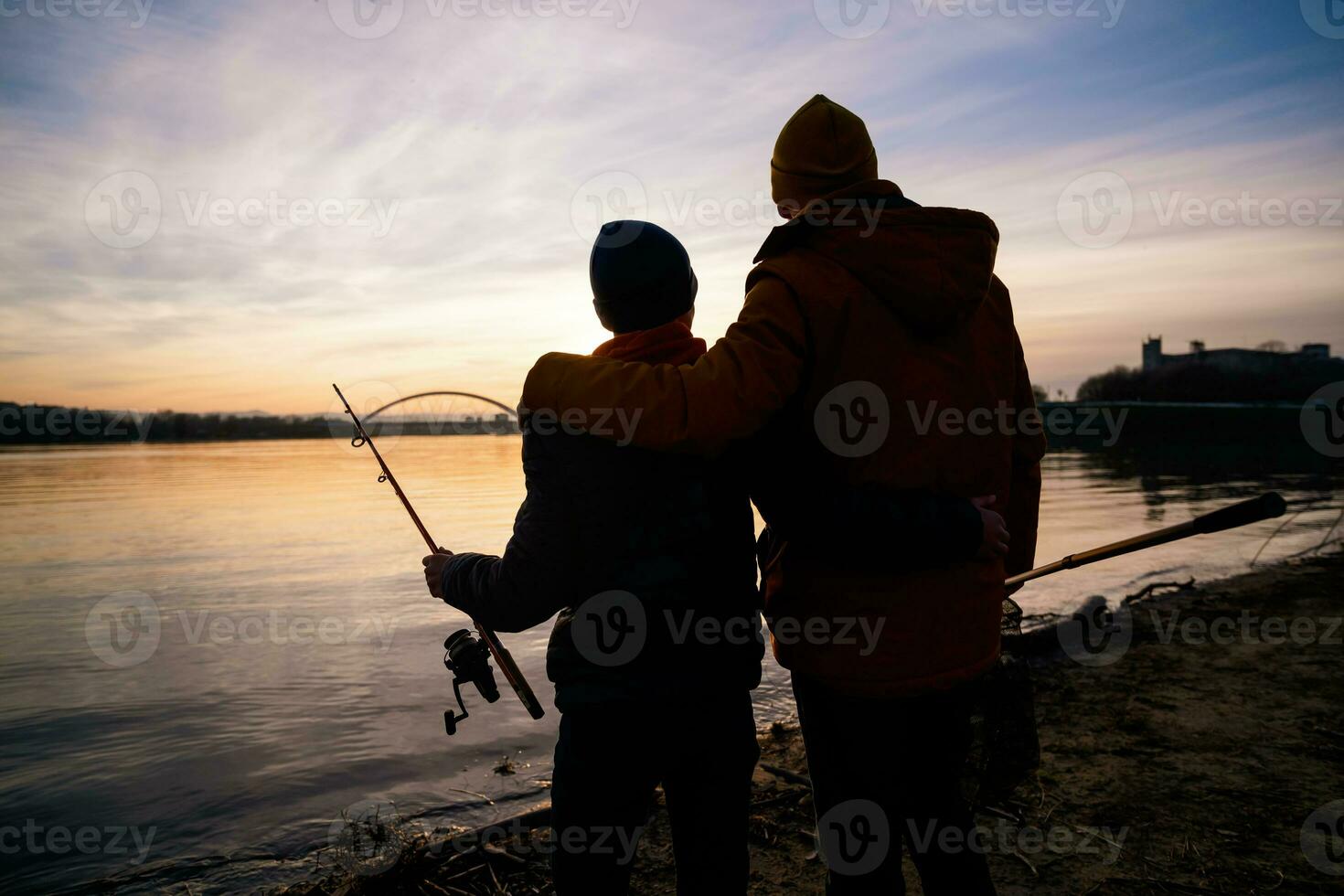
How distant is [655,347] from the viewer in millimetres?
1938

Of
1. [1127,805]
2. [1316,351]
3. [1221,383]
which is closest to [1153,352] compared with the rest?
[1316,351]

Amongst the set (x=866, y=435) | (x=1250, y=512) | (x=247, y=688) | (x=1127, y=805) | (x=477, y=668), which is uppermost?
(x=866, y=435)

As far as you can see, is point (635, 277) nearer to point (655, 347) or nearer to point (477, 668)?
point (655, 347)

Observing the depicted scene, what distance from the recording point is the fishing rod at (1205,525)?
170 cm

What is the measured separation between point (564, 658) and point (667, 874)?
227 cm

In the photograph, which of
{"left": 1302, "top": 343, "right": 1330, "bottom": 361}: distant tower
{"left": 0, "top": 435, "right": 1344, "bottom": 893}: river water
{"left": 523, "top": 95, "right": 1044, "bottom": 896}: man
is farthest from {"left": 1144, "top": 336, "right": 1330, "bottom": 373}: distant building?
A: {"left": 523, "top": 95, "right": 1044, "bottom": 896}: man

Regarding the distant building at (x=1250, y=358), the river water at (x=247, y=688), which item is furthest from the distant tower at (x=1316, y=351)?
the river water at (x=247, y=688)

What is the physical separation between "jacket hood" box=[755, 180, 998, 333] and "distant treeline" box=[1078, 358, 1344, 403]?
300ft

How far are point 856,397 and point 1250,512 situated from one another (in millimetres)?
937

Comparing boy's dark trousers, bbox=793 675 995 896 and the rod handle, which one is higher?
the rod handle

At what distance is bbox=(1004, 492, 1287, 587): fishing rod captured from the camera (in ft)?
5.57

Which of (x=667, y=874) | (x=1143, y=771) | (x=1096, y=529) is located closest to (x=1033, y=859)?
(x=1143, y=771)

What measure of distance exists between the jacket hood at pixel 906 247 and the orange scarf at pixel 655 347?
0.32m

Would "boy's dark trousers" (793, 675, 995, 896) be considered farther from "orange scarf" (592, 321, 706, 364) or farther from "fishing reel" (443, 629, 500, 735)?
"fishing reel" (443, 629, 500, 735)
